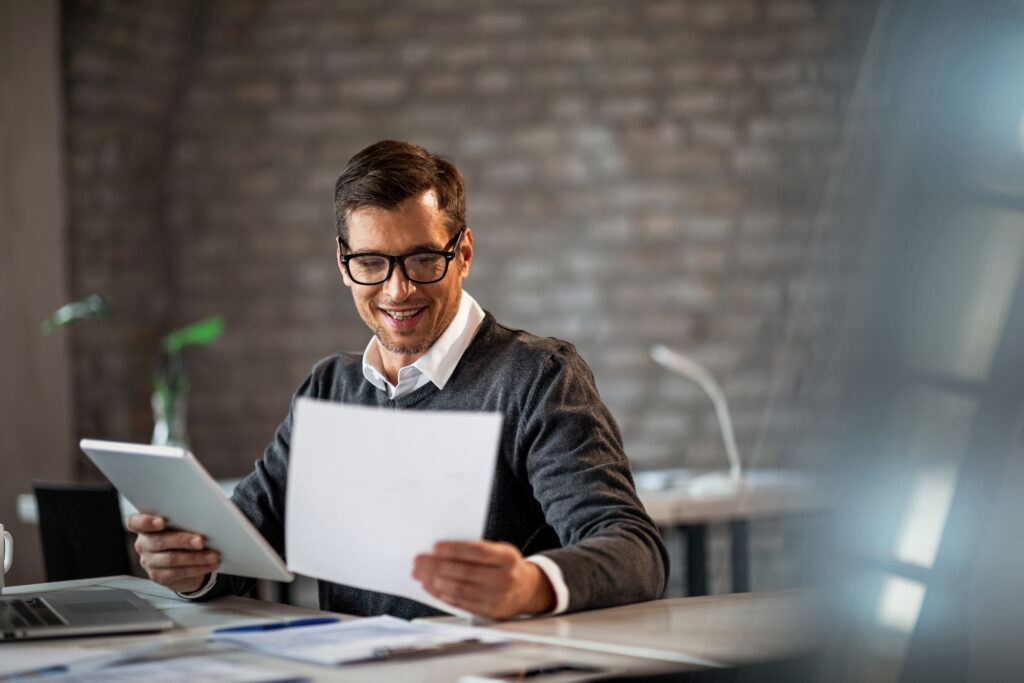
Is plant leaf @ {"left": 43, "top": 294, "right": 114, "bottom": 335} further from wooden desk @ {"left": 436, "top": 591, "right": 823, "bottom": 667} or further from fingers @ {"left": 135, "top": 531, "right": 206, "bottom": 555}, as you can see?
wooden desk @ {"left": 436, "top": 591, "right": 823, "bottom": 667}

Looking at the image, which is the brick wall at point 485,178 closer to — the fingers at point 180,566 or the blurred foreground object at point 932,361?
the fingers at point 180,566

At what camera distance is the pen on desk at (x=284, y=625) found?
1.24m

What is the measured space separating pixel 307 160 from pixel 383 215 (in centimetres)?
284

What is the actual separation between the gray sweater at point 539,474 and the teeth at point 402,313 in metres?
0.11

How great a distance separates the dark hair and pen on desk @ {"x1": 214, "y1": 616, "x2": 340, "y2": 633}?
0.58 m

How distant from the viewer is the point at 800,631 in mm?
414

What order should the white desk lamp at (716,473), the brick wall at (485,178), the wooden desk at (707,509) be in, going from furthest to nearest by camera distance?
1. the brick wall at (485,178)
2. the white desk lamp at (716,473)
3. the wooden desk at (707,509)

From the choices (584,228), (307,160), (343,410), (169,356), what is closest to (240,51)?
(307,160)

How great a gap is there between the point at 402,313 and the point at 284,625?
0.54 m

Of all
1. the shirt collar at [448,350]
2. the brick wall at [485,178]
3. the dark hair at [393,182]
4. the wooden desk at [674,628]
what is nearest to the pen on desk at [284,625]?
the wooden desk at [674,628]

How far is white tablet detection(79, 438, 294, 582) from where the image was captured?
1274 millimetres

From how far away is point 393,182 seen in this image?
62.5 inches

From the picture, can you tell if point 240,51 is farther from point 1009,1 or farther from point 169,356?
point 1009,1

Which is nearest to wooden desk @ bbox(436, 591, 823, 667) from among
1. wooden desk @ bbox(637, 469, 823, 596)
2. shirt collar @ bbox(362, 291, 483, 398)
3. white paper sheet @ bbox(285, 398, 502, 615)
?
white paper sheet @ bbox(285, 398, 502, 615)
